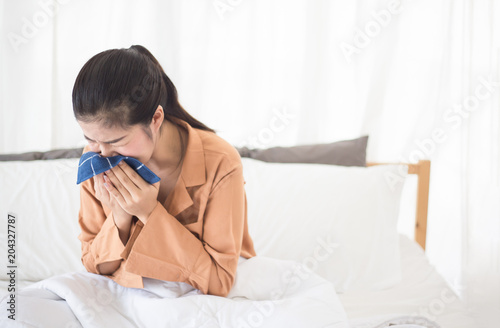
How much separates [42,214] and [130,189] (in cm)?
64

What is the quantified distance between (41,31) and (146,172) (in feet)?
3.97

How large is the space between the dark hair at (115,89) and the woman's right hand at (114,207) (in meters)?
0.15

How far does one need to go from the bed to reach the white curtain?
0.83 ft

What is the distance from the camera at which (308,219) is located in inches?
59.1

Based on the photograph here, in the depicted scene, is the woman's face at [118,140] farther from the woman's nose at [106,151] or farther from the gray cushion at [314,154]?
the gray cushion at [314,154]

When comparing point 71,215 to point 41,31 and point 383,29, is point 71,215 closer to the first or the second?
point 41,31

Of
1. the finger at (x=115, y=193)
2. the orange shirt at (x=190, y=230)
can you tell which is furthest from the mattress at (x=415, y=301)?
the finger at (x=115, y=193)

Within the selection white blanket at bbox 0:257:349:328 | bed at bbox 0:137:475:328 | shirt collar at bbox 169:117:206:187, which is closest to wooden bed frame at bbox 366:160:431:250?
bed at bbox 0:137:475:328

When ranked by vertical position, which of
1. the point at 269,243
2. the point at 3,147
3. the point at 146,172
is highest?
the point at 146,172

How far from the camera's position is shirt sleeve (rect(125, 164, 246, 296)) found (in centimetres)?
104

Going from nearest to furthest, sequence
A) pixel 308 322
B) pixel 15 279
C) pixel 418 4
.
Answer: pixel 308 322, pixel 15 279, pixel 418 4

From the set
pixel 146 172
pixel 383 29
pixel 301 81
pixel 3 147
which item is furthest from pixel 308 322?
pixel 3 147

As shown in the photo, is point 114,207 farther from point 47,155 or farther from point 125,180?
point 47,155

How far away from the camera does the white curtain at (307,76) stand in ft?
6.16
